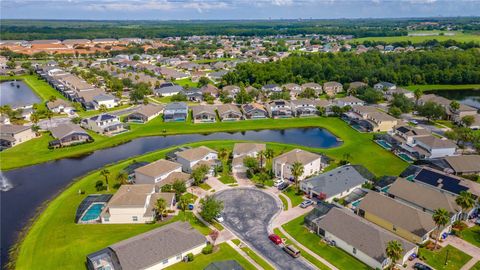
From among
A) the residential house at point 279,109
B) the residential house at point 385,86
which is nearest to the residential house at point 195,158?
the residential house at point 279,109

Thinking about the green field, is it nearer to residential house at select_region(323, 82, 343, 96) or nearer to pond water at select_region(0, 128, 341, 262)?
pond water at select_region(0, 128, 341, 262)

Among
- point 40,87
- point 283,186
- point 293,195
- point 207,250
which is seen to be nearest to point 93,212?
point 207,250

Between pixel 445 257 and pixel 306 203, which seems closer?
pixel 445 257

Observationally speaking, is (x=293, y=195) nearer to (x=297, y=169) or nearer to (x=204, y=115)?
(x=297, y=169)

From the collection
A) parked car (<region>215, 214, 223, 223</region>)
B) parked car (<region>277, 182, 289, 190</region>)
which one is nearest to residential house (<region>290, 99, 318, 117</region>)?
parked car (<region>277, 182, 289, 190</region>)

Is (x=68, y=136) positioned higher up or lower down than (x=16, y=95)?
lower down

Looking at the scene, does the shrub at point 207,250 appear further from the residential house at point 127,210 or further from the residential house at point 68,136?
the residential house at point 68,136
